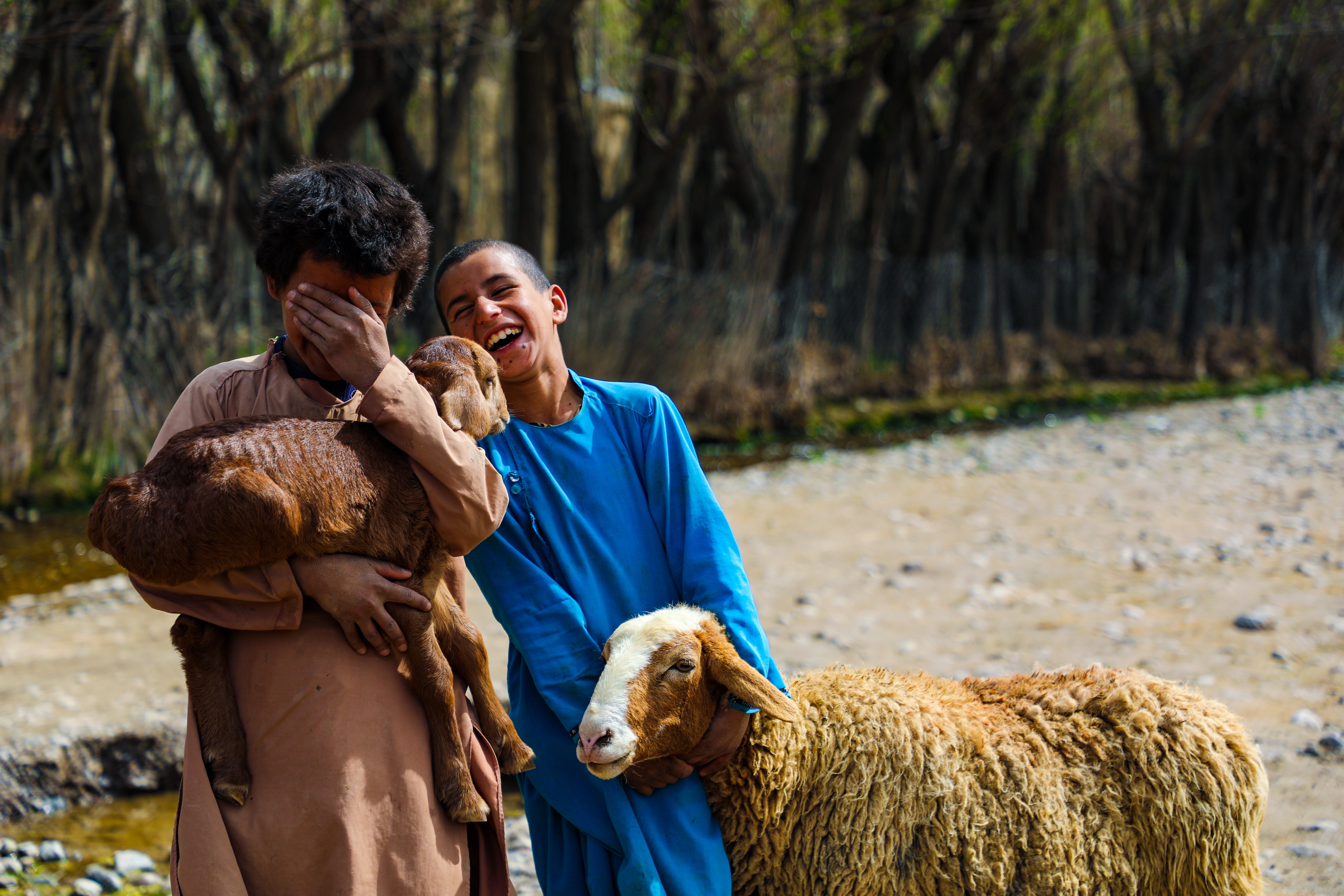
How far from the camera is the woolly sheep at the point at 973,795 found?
256 centimetres

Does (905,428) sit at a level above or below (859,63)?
below

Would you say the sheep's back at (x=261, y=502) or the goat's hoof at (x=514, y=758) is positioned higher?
the sheep's back at (x=261, y=502)

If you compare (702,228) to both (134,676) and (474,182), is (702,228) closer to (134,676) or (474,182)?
(474,182)

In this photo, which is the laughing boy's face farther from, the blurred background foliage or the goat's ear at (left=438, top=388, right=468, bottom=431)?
the blurred background foliage

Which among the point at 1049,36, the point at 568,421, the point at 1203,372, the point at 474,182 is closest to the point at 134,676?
the point at 568,421

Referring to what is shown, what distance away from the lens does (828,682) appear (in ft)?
9.25

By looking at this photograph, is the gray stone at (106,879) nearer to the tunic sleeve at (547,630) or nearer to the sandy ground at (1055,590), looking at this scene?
the sandy ground at (1055,590)

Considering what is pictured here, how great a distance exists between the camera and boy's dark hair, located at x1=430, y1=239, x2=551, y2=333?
2639mm

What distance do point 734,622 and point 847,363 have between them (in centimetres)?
1214

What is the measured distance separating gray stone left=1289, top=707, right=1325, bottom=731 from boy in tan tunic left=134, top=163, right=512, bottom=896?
3.98 metres

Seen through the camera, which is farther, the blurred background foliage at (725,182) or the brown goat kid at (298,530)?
the blurred background foliage at (725,182)

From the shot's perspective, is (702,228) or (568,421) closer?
(568,421)

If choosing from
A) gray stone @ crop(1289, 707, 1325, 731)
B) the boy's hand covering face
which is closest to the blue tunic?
the boy's hand covering face

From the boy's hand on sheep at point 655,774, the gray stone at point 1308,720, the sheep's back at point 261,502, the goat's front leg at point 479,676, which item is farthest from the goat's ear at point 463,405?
the gray stone at point 1308,720
